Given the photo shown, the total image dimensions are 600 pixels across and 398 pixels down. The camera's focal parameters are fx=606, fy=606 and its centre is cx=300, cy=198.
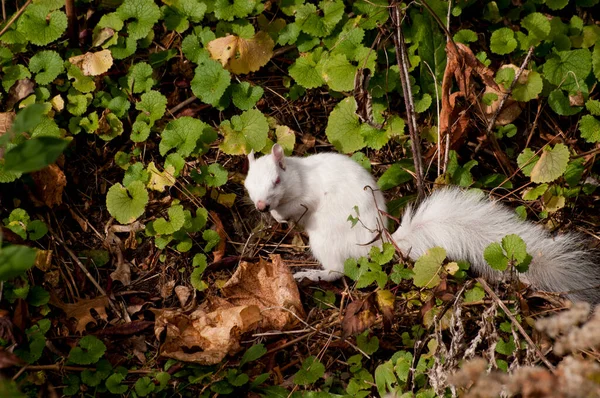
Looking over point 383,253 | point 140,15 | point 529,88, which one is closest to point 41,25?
point 140,15

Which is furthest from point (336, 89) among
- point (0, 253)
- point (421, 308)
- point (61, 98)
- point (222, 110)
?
point (0, 253)

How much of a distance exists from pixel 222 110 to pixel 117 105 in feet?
1.97

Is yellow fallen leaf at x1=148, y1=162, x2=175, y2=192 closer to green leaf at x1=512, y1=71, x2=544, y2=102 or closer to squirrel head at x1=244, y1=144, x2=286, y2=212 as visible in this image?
squirrel head at x1=244, y1=144, x2=286, y2=212

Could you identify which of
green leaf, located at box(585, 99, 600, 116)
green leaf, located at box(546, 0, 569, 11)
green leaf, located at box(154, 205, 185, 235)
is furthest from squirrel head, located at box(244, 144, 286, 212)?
green leaf, located at box(546, 0, 569, 11)

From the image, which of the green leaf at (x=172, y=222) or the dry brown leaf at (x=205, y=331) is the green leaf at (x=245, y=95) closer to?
the green leaf at (x=172, y=222)

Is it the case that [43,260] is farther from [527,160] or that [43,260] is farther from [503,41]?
[503,41]

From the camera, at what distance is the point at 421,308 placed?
115 inches

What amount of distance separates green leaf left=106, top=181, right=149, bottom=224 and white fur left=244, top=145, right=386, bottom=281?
22.9 inches

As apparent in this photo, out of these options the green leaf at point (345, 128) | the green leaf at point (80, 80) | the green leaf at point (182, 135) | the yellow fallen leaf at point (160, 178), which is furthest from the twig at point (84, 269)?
the green leaf at point (345, 128)

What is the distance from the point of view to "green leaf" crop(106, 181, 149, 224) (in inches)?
125

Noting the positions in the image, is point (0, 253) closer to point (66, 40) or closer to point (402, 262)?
point (402, 262)

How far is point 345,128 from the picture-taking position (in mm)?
3420

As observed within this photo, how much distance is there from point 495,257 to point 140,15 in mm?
2439

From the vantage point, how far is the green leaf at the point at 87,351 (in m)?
2.76
